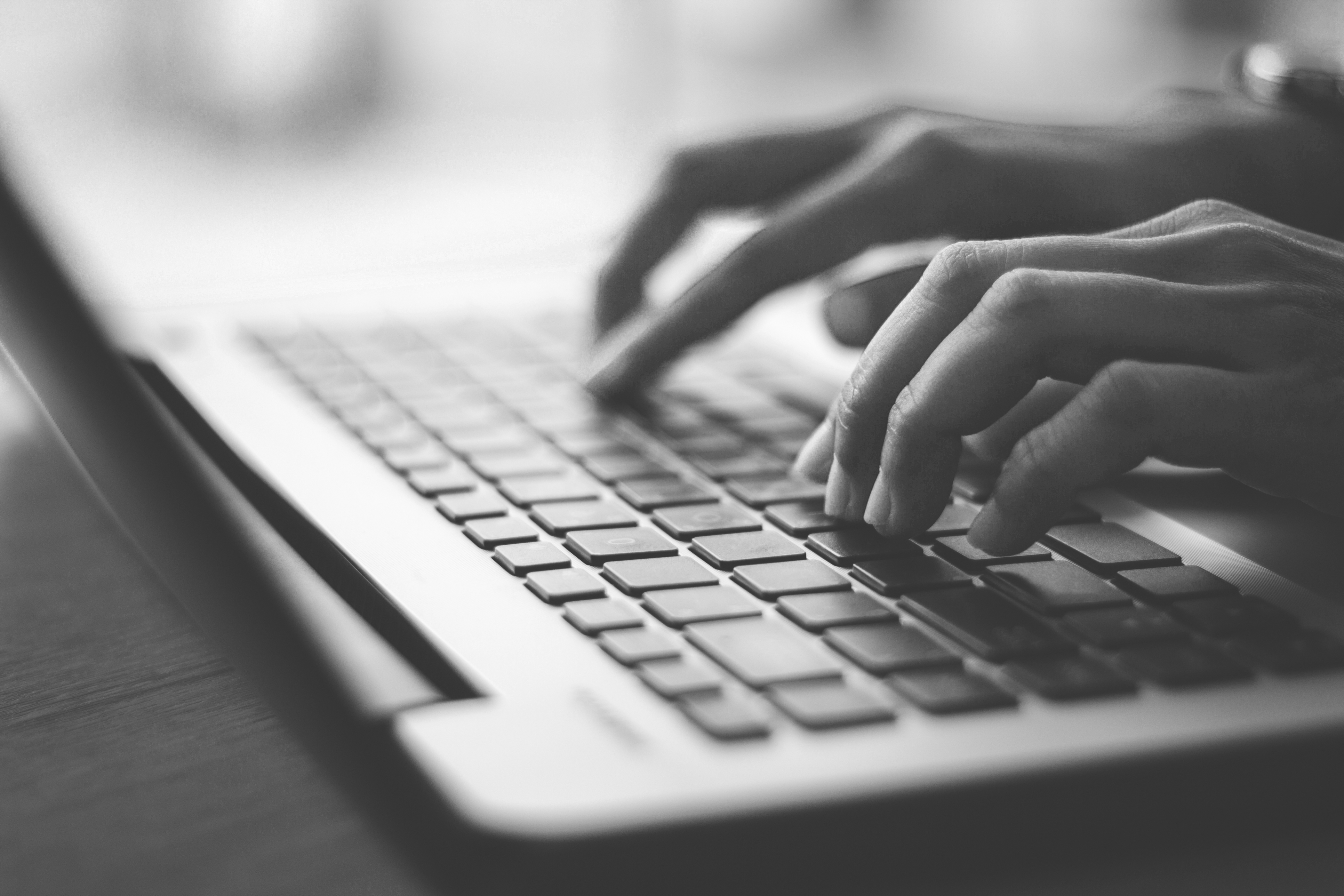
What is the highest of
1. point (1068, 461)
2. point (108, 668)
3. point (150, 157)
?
point (1068, 461)

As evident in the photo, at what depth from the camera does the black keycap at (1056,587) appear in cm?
39

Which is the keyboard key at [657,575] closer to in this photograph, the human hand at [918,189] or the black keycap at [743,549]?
the black keycap at [743,549]

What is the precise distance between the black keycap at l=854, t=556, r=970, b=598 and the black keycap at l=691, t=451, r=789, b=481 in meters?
0.13

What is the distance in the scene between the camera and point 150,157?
128 inches

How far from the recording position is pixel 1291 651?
36cm

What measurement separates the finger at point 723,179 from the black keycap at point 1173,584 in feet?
1.28

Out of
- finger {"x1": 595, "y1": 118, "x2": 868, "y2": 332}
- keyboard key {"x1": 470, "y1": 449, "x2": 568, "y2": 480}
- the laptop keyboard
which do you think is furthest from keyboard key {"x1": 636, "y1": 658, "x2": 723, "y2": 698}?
finger {"x1": 595, "y1": 118, "x2": 868, "y2": 332}

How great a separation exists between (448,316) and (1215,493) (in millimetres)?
468

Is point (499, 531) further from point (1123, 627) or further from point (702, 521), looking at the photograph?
point (1123, 627)

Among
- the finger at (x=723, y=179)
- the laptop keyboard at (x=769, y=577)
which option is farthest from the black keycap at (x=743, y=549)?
the finger at (x=723, y=179)

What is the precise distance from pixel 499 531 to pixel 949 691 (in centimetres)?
19

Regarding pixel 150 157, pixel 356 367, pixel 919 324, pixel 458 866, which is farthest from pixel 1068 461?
pixel 150 157

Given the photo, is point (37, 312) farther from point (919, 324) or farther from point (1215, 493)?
point (1215, 493)

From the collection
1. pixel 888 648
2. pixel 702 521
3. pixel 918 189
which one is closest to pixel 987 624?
pixel 888 648
